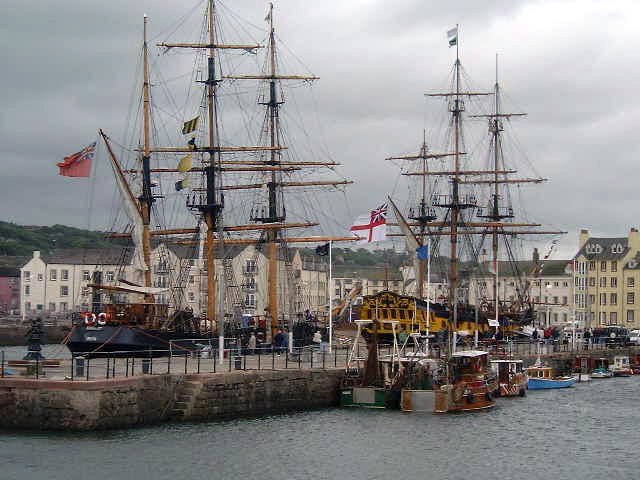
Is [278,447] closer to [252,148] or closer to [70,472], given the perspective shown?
[70,472]

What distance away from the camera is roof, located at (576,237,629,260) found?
14075 cm

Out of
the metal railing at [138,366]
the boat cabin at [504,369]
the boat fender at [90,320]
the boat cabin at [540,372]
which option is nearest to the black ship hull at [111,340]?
the boat fender at [90,320]

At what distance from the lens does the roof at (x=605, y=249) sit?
141 metres

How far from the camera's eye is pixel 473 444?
4316cm

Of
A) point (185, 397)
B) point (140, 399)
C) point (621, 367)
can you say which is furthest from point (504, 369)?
point (621, 367)

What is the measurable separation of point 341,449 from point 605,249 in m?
108

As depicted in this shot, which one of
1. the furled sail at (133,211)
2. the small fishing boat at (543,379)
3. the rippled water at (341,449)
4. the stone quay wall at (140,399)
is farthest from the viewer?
the small fishing boat at (543,379)

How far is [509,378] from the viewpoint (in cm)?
6097

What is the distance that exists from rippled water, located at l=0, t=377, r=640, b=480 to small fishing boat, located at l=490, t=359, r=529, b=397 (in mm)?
8404

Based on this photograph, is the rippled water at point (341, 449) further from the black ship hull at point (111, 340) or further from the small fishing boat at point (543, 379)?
the small fishing boat at point (543, 379)

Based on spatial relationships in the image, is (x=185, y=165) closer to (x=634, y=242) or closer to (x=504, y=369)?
(x=504, y=369)

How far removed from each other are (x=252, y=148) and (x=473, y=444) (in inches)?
1607

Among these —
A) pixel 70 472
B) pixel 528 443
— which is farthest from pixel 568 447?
pixel 70 472

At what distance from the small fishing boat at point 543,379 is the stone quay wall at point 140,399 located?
24.2m
